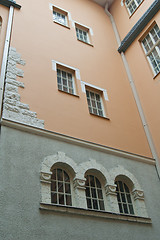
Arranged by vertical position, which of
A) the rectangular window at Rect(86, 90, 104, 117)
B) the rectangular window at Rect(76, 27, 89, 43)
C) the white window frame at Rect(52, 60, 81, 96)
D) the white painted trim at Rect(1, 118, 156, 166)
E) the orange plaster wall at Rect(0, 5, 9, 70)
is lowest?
the white painted trim at Rect(1, 118, 156, 166)

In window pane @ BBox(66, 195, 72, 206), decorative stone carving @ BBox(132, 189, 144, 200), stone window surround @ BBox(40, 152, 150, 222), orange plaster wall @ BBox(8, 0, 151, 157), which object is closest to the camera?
stone window surround @ BBox(40, 152, 150, 222)

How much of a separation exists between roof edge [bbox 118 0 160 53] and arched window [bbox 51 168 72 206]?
8635mm

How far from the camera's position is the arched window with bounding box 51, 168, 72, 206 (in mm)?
7648

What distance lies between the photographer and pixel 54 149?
839cm

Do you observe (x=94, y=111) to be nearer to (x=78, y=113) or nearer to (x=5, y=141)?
(x=78, y=113)

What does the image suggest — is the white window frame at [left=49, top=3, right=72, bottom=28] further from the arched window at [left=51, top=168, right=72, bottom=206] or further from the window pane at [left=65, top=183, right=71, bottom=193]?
the window pane at [left=65, top=183, right=71, bottom=193]

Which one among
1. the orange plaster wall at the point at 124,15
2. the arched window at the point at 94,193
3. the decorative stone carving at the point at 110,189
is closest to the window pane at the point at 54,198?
the arched window at the point at 94,193

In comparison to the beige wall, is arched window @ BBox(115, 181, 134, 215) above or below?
below

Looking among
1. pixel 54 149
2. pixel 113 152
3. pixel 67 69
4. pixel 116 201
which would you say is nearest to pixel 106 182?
pixel 116 201

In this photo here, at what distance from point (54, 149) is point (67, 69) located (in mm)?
4263

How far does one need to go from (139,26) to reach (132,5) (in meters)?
2.57

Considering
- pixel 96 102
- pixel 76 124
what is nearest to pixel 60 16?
pixel 96 102

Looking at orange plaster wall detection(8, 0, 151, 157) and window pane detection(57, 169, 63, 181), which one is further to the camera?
orange plaster wall detection(8, 0, 151, 157)

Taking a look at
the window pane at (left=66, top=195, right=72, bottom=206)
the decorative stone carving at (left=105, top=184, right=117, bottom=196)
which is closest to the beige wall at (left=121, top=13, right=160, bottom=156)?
the decorative stone carving at (left=105, top=184, right=117, bottom=196)
